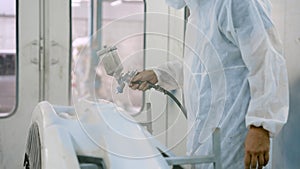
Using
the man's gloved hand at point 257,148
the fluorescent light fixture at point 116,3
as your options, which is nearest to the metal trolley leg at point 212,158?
the man's gloved hand at point 257,148

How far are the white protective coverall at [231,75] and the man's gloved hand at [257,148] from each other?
0.02m

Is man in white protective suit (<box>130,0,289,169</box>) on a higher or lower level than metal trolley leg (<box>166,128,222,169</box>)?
higher

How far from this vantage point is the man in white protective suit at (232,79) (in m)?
1.01

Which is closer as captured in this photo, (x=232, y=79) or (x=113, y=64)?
(x=113, y=64)

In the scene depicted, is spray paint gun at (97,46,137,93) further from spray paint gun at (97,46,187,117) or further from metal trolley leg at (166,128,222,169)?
metal trolley leg at (166,128,222,169)

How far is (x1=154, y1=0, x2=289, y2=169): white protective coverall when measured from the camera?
40.3 inches

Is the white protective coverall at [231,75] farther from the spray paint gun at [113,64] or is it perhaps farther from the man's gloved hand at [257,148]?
the spray paint gun at [113,64]

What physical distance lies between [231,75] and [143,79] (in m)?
0.25

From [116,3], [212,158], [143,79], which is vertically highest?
[116,3]

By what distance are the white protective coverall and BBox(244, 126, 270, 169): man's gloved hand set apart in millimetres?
20

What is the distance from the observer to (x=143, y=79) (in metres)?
1.22

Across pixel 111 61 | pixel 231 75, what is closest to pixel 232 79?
pixel 231 75

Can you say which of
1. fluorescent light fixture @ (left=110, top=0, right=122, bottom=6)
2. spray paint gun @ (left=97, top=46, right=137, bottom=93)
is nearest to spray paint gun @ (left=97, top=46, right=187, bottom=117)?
spray paint gun @ (left=97, top=46, right=137, bottom=93)

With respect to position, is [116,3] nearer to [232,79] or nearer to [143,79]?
[143,79]
